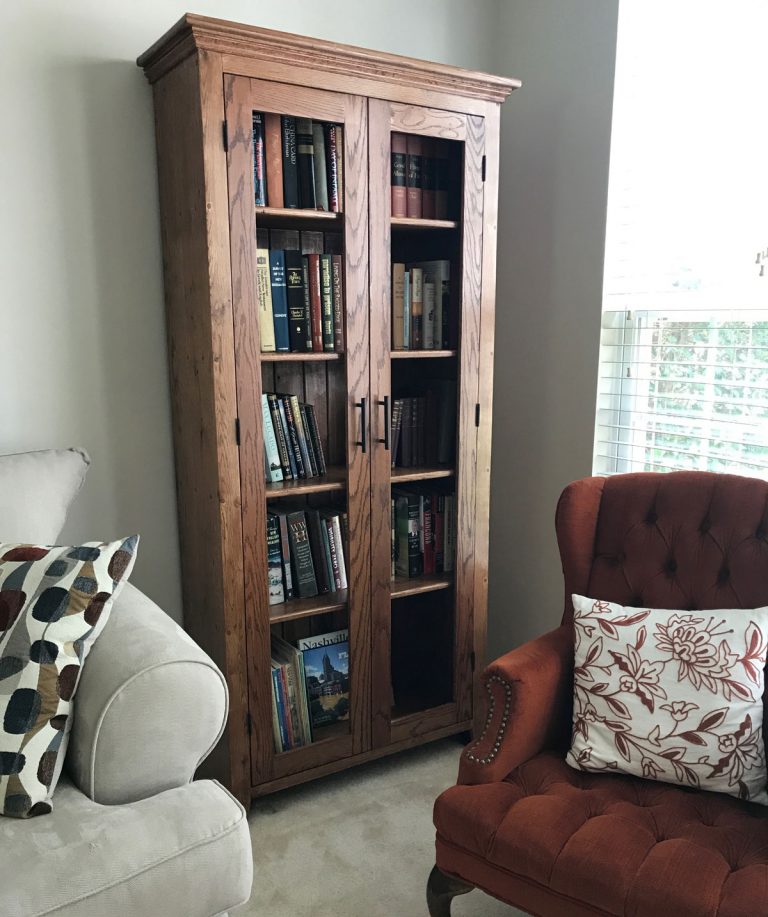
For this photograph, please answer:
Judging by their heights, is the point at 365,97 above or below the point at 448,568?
above

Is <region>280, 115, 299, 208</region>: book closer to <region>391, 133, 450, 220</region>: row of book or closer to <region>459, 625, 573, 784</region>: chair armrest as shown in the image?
<region>391, 133, 450, 220</region>: row of book

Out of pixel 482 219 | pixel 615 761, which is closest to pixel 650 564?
pixel 615 761

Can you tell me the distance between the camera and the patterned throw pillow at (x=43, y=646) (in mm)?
1341

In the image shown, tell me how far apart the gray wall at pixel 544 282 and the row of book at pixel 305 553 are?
2.48 ft

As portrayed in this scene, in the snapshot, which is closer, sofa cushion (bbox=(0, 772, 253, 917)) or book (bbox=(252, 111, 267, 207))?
sofa cushion (bbox=(0, 772, 253, 917))

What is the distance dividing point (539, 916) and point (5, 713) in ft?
3.19

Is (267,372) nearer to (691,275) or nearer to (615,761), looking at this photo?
(691,275)

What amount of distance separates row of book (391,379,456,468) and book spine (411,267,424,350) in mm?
158

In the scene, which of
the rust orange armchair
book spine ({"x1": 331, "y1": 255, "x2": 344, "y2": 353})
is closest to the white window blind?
the rust orange armchair

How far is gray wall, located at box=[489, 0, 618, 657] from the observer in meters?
2.38

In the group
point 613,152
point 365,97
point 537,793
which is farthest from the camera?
point 613,152

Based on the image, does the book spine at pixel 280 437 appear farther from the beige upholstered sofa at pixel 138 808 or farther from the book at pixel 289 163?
the beige upholstered sofa at pixel 138 808

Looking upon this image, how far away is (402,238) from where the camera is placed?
94.0 inches

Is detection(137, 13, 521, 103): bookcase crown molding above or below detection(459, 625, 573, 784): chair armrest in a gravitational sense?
above
